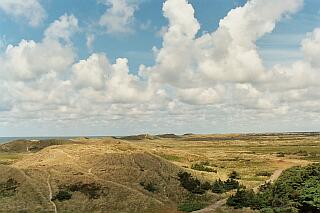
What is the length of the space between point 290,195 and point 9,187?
34.8 meters

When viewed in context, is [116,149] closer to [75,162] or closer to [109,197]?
[75,162]

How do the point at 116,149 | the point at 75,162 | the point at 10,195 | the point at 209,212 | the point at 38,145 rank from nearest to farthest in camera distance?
the point at 209,212 → the point at 10,195 → the point at 75,162 → the point at 116,149 → the point at 38,145

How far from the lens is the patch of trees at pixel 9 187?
54.7 m

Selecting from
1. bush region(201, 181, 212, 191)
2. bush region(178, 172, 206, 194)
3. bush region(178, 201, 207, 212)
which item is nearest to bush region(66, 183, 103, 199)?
bush region(178, 201, 207, 212)

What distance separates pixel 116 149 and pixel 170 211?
80.0ft

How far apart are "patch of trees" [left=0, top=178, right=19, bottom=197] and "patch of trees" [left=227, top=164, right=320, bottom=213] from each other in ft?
88.6

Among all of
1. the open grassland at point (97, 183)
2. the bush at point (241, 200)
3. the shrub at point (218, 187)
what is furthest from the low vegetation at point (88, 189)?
the bush at point (241, 200)

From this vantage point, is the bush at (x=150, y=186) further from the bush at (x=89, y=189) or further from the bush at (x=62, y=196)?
the bush at (x=62, y=196)

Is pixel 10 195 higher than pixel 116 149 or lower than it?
lower

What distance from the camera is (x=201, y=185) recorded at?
62406mm

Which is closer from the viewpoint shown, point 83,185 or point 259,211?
point 259,211

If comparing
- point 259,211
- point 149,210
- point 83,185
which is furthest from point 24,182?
point 259,211

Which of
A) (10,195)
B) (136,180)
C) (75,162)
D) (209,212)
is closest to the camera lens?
(209,212)

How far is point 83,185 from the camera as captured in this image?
5719 centimetres
